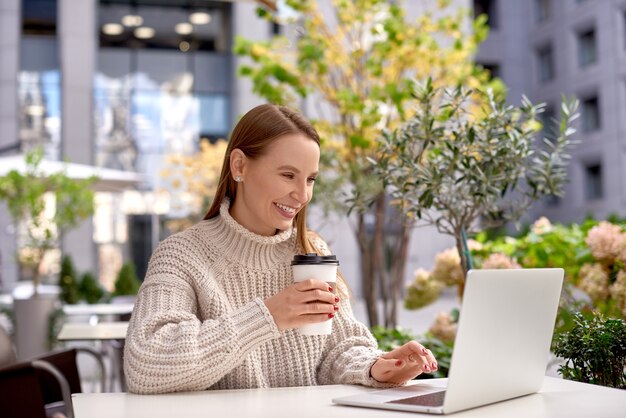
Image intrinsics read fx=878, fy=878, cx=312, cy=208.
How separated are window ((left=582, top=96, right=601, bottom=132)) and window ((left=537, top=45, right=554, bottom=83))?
237 centimetres

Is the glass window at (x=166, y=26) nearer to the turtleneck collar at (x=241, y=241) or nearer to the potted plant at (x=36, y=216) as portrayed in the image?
the potted plant at (x=36, y=216)

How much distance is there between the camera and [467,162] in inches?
144

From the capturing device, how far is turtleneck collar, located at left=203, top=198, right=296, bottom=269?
2391 mm

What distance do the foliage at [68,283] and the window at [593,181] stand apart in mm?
17673

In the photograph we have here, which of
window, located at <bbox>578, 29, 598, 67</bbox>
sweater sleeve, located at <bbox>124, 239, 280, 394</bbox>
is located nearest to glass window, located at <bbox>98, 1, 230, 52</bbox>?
window, located at <bbox>578, 29, 598, 67</bbox>

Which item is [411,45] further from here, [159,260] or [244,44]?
[159,260]

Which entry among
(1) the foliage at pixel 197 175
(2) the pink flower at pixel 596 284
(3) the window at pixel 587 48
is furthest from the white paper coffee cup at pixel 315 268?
(3) the window at pixel 587 48

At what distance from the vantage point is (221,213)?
243 centimetres

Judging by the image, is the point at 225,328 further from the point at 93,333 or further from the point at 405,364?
the point at 93,333

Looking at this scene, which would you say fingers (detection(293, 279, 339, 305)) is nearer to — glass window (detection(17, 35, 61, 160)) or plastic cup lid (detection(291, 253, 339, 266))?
plastic cup lid (detection(291, 253, 339, 266))

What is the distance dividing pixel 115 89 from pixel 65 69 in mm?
1211

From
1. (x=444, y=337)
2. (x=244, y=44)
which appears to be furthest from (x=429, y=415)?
(x=244, y=44)

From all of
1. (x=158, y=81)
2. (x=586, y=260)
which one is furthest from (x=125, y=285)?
(x=586, y=260)

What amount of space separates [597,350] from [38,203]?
24.6 feet
